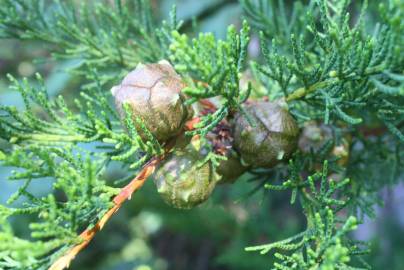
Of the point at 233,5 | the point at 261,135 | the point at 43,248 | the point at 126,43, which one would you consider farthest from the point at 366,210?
the point at 233,5

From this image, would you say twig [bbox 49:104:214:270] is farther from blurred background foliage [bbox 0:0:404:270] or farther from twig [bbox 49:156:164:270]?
blurred background foliage [bbox 0:0:404:270]

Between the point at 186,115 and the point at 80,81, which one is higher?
the point at 80,81

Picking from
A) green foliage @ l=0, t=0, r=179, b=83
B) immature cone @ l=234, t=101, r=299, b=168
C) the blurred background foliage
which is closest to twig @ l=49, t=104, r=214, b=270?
immature cone @ l=234, t=101, r=299, b=168

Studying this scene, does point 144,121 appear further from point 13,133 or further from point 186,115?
point 13,133

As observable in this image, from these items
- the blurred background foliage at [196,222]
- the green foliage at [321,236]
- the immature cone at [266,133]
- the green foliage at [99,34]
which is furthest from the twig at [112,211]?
the blurred background foliage at [196,222]

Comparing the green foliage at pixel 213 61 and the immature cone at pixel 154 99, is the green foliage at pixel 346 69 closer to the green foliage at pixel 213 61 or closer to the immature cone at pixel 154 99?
the green foliage at pixel 213 61
